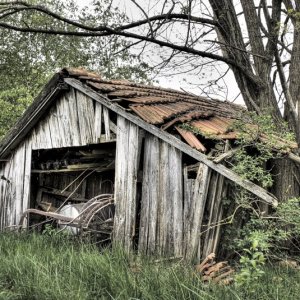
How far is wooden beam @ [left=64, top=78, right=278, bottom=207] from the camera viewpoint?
5430mm

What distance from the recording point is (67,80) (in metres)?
8.18

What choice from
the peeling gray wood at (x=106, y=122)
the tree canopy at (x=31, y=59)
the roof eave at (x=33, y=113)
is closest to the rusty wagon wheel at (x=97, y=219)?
the peeling gray wood at (x=106, y=122)

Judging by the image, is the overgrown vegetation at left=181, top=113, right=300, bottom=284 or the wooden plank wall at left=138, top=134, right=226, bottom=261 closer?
the overgrown vegetation at left=181, top=113, right=300, bottom=284

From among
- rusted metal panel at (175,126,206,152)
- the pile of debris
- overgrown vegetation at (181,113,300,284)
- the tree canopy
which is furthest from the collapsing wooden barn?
the tree canopy

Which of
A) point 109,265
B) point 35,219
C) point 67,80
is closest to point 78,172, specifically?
point 35,219

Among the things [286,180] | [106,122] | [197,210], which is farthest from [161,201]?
[286,180]

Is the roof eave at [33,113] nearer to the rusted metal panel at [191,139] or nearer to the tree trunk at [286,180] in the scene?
the rusted metal panel at [191,139]

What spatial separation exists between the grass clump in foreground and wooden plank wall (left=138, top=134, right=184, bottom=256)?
101 cm

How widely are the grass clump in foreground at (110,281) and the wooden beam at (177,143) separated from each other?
1.05m

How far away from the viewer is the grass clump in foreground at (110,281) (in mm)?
4148

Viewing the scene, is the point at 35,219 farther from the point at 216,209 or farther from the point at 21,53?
the point at 21,53

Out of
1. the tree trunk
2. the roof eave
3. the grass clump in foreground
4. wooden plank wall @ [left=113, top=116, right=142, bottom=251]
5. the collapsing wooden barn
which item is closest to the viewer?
the grass clump in foreground

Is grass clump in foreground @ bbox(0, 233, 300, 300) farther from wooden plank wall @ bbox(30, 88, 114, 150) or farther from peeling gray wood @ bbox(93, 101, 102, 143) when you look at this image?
wooden plank wall @ bbox(30, 88, 114, 150)

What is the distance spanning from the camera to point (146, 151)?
723 cm
